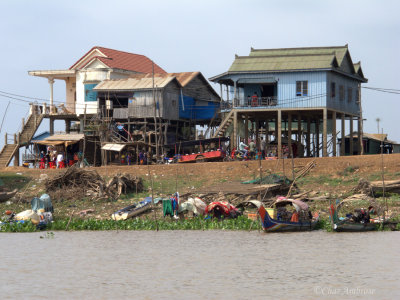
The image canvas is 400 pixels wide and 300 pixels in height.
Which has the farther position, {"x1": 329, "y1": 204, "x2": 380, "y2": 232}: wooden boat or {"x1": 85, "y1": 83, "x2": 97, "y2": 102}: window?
{"x1": 85, "y1": 83, "x2": 97, "y2": 102}: window

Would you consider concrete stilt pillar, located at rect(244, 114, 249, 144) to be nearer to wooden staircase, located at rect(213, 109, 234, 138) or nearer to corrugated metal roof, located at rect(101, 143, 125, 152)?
wooden staircase, located at rect(213, 109, 234, 138)

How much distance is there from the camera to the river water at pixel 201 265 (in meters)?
15.6

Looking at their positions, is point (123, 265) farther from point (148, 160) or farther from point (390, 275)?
point (148, 160)

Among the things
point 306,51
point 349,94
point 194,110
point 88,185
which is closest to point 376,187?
point 88,185

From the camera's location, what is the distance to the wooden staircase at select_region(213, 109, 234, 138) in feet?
146

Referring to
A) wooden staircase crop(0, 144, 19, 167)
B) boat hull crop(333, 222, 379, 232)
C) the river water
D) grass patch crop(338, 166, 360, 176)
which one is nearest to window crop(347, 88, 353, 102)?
grass patch crop(338, 166, 360, 176)

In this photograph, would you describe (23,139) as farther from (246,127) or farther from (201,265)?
(201,265)

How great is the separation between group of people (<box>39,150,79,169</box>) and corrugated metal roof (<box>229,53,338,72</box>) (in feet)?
42.2

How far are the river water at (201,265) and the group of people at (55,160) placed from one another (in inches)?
807

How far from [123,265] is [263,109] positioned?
85.2ft

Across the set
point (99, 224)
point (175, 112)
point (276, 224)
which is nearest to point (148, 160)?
point (175, 112)

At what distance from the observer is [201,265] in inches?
756

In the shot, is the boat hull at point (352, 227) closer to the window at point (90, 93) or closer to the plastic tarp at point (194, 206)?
the plastic tarp at point (194, 206)

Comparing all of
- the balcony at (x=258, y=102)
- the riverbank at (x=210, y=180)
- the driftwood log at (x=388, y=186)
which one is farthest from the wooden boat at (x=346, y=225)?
the balcony at (x=258, y=102)
